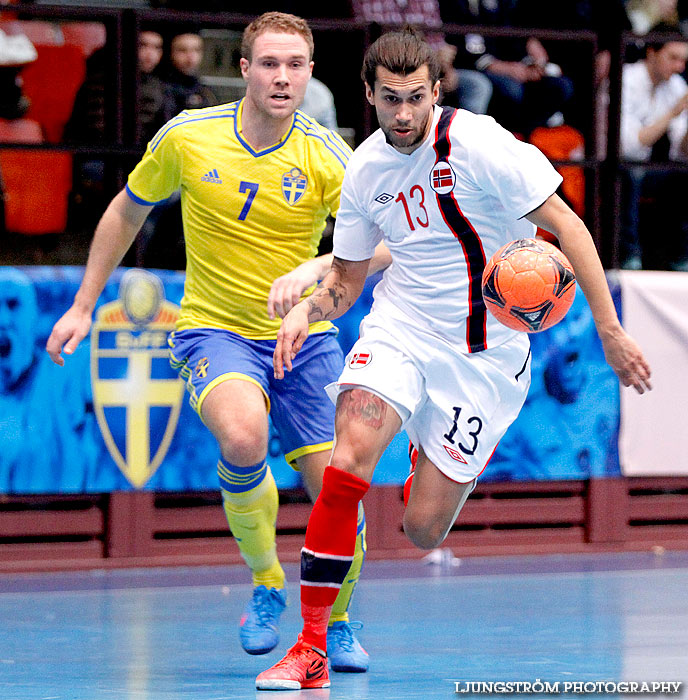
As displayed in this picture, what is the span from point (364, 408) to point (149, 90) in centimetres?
441

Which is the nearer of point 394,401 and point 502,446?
point 394,401

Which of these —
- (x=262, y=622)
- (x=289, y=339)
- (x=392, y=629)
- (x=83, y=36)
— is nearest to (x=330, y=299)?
(x=289, y=339)

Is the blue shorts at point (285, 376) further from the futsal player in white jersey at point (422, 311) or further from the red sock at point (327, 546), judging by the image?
the red sock at point (327, 546)

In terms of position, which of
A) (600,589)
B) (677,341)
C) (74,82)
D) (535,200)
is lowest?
(600,589)

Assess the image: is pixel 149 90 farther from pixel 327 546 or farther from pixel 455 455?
pixel 327 546

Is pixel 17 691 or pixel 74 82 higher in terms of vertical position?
pixel 74 82

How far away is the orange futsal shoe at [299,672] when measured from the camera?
4.52 metres

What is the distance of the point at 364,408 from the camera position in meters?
4.68

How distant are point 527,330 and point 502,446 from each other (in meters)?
4.16


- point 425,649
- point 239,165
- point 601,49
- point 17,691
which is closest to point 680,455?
point 601,49

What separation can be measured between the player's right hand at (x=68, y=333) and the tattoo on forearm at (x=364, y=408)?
1.19m

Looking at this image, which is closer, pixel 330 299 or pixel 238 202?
pixel 330 299

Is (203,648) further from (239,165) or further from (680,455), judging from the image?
(680,455)

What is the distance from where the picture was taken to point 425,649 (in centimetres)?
556
